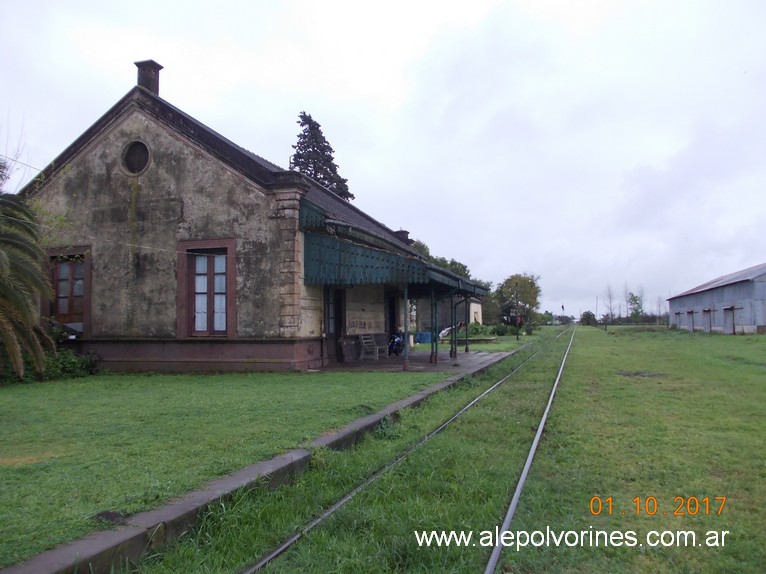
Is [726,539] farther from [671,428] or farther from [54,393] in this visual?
[54,393]

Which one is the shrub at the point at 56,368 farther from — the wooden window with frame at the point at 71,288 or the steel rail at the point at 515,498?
the steel rail at the point at 515,498

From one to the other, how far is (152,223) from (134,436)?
10308 millimetres

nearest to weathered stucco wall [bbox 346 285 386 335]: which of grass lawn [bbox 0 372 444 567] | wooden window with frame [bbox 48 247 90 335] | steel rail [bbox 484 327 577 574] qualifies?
grass lawn [bbox 0 372 444 567]

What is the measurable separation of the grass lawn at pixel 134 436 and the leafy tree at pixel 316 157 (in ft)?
105

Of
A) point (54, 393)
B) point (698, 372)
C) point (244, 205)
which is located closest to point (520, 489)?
point (54, 393)

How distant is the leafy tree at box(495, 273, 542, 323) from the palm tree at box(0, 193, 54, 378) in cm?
4417

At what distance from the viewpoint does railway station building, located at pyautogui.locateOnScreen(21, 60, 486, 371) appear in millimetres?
14672

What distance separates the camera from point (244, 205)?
15.0 meters

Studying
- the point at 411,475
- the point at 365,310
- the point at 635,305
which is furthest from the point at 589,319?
the point at 411,475

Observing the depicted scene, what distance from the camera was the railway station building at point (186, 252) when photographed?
1467cm

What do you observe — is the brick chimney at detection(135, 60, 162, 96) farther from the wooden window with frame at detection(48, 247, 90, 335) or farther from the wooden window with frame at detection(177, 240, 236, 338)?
the wooden window with frame at detection(177, 240, 236, 338)

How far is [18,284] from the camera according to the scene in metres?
10.5
